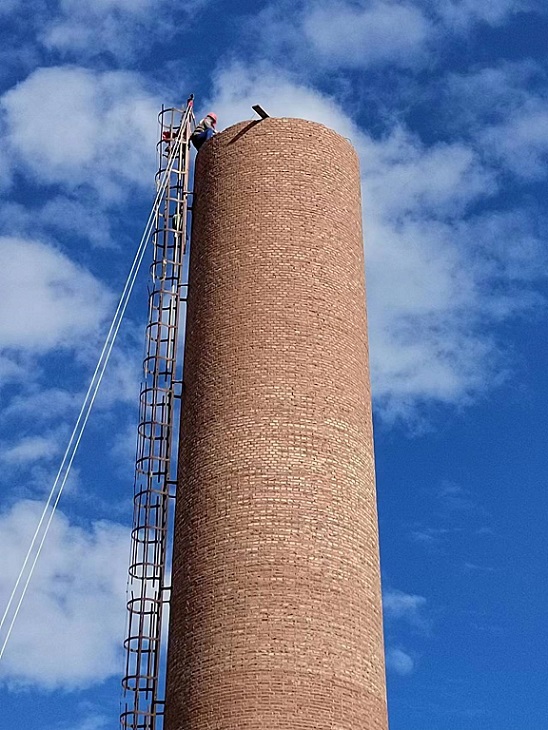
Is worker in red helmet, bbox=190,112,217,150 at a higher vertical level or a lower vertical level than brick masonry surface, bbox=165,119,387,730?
higher

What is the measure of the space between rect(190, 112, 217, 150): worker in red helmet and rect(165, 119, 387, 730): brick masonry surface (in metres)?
1.13

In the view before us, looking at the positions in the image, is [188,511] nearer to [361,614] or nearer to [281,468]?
[281,468]

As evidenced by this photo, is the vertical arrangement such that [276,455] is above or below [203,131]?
below

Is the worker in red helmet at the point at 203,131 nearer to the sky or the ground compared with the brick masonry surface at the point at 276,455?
nearer to the sky

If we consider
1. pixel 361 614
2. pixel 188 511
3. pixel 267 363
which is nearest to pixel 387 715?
pixel 361 614

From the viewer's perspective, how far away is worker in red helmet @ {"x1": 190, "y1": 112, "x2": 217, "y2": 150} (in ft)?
89.5

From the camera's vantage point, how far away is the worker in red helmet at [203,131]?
89.5 feet

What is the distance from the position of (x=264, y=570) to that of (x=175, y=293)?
731 centimetres

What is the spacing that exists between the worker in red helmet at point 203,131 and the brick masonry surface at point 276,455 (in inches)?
44.5

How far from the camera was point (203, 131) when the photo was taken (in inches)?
1077

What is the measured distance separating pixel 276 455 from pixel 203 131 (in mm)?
8545

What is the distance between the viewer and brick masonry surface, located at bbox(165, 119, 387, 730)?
67.1 feet

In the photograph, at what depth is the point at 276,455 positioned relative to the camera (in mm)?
22016

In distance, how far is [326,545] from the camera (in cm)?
2147
